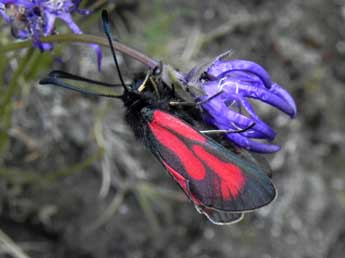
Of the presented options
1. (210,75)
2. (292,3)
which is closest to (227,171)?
(210,75)

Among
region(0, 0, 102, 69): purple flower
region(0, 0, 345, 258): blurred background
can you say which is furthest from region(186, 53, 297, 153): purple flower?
region(0, 0, 345, 258): blurred background

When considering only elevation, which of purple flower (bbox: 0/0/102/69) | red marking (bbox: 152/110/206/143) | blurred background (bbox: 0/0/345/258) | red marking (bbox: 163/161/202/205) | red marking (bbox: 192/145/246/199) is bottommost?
blurred background (bbox: 0/0/345/258)

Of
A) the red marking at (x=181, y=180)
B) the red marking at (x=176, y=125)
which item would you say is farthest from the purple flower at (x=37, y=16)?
the red marking at (x=181, y=180)

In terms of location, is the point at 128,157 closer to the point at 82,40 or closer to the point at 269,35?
the point at 269,35

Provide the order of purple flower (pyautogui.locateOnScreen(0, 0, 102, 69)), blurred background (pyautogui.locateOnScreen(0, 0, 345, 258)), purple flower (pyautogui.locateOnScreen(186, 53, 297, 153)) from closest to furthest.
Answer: purple flower (pyautogui.locateOnScreen(186, 53, 297, 153)), purple flower (pyautogui.locateOnScreen(0, 0, 102, 69)), blurred background (pyautogui.locateOnScreen(0, 0, 345, 258))

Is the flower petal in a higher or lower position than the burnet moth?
higher

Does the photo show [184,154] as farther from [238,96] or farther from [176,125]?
[238,96]

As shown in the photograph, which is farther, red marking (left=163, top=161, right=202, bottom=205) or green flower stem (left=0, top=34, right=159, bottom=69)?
green flower stem (left=0, top=34, right=159, bottom=69)

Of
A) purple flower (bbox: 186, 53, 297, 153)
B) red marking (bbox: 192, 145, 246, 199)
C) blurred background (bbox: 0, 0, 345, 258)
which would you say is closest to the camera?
red marking (bbox: 192, 145, 246, 199)

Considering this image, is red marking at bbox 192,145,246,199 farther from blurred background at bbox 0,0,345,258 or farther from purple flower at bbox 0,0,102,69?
blurred background at bbox 0,0,345,258
